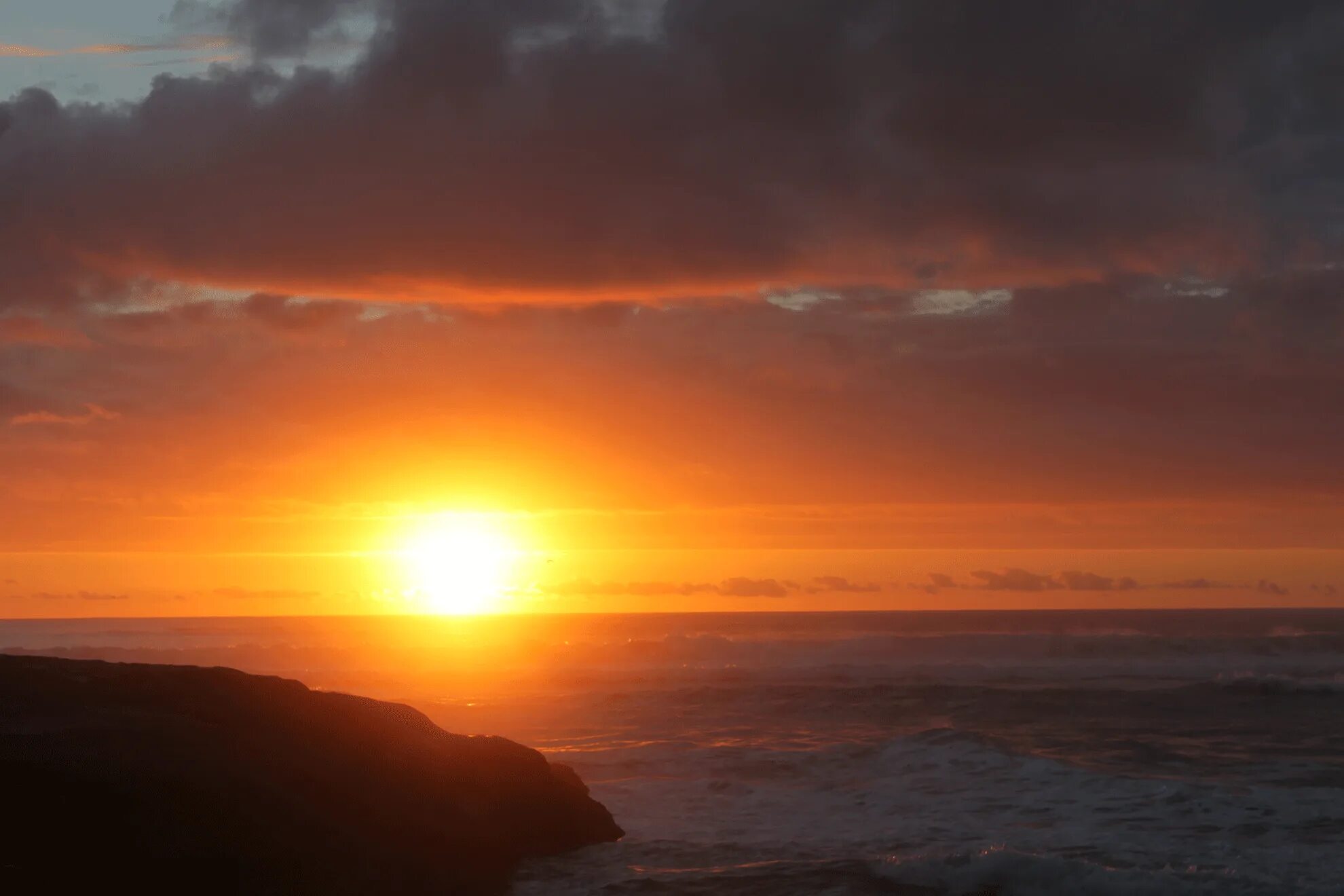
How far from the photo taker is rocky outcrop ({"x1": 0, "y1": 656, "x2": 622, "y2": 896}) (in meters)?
11.0

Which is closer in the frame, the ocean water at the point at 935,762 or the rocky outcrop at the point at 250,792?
the rocky outcrop at the point at 250,792

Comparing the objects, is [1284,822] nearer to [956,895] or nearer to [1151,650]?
[956,895]

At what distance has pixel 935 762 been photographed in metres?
22.6

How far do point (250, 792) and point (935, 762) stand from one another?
1447 cm

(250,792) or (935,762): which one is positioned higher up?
(250,792)

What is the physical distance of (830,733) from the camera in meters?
28.2

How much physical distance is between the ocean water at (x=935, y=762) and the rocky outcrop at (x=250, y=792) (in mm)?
1021

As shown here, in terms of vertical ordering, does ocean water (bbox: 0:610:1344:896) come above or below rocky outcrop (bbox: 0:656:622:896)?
below

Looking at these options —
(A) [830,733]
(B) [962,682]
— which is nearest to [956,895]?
(A) [830,733]

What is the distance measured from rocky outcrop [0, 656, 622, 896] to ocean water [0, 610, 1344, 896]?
102cm

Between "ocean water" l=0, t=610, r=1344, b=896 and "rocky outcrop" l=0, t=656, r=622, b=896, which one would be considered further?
"ocean water" l=0, t=610, r=1344, b=896

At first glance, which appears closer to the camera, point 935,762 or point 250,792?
point 250,792

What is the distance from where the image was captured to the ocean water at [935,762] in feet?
46.0

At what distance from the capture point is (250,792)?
1209cm
